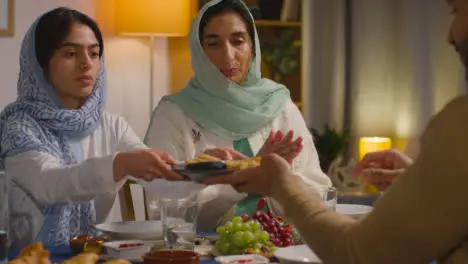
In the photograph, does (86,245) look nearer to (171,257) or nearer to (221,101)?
(171,257)

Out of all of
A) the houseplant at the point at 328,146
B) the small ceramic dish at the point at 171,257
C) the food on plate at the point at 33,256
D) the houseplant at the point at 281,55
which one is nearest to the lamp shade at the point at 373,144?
the houseplant at the point at 328,146

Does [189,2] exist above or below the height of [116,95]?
above

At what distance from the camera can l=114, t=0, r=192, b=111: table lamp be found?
411 cm

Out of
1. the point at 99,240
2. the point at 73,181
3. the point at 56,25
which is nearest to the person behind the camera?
the point at 99,240

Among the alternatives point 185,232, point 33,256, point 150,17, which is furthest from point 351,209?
point 150,17

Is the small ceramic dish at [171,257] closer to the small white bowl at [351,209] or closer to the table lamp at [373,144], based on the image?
the small white bowl at [351,209]

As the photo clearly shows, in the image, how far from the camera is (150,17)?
4105 millimetres

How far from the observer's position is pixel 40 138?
2.38m

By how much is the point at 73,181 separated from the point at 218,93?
1010 millimetres

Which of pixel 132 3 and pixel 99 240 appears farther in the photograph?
pixel 132 3

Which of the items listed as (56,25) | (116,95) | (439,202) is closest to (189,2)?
(116,95)

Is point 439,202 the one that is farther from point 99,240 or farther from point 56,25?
point 56,25

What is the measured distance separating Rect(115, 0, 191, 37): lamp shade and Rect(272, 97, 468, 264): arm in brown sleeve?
311cm

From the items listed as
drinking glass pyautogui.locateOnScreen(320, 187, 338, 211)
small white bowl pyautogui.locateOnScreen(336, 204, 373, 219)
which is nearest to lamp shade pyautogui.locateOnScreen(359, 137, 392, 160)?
small white bowl pyautogui.locateOnScreen(336, 204, 373, 219)
